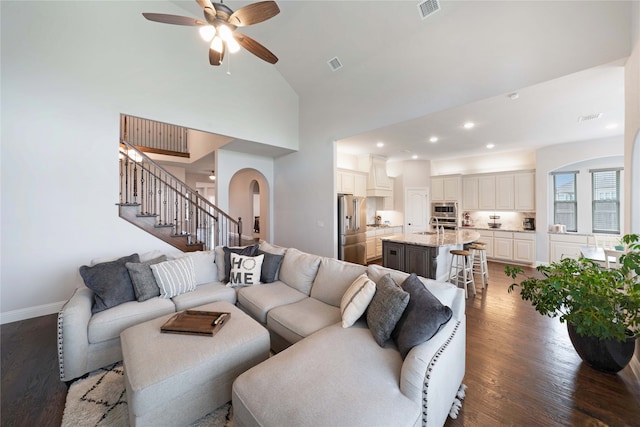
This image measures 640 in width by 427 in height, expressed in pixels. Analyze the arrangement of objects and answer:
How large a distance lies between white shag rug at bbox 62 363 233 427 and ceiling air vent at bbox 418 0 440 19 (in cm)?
487

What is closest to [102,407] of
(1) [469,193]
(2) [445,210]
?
(2) [445,210]

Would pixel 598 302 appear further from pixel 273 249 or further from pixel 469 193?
pixel 469 193

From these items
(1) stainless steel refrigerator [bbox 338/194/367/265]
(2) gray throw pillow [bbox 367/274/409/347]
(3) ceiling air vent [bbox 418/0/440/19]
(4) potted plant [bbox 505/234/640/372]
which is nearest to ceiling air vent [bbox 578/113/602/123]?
(3) ceiling air vent [bbox 418/0/440/19]

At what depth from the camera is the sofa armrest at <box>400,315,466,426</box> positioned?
1223mm

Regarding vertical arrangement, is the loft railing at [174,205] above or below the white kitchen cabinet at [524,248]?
above

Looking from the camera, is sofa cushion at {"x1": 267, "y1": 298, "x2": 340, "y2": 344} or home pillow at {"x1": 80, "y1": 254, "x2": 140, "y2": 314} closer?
sofa cushion at {"x1": 267, "y1": 298, "x2": 340, "y2": 344}

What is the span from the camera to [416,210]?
7285 mm

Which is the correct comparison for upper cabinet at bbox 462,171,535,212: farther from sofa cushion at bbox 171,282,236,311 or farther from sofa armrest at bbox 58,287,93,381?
sofa armrest at bbox 58,287,93,381

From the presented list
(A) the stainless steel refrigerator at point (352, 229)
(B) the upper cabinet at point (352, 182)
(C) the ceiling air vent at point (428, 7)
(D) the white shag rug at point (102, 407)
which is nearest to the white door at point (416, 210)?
(B) the upper cabinet at point (352, 182)

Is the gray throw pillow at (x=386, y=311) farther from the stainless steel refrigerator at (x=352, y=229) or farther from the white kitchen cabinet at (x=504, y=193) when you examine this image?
the white kitchen cabinet at (x=504, y=193)

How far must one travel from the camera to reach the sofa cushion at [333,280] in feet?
7.76

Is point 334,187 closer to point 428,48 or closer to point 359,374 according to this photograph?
point 428,48

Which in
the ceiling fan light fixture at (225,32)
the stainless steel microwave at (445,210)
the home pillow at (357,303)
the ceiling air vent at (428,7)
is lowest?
the home pillow at (357,303)

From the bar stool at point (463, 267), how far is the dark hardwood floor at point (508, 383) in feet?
3.72
